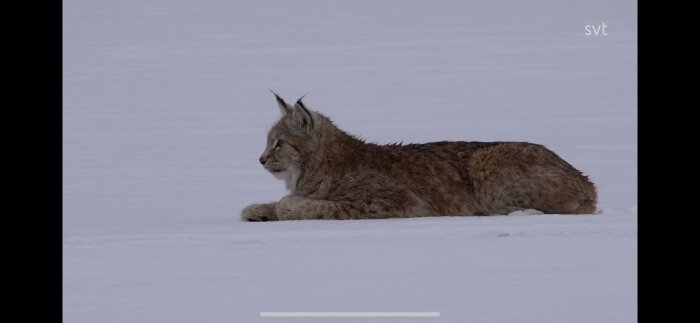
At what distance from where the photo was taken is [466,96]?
21.6m

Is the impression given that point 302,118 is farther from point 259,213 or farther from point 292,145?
point 259,213

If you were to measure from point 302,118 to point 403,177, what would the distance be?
97 cm

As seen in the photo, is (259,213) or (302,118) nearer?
(259,213)

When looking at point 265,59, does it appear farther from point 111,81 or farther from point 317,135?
point 317,135

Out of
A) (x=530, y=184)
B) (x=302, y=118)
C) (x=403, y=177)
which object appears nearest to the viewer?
(x=530, y=184)

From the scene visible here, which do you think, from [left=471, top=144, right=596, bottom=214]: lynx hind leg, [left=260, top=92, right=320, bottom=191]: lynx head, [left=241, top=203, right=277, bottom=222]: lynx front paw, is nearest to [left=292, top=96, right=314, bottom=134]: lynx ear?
[left=260, top=92, right=320, bottom=191]: lynx head

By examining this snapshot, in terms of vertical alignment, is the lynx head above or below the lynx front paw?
above

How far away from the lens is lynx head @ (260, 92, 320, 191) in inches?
485

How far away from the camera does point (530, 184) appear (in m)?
11.8

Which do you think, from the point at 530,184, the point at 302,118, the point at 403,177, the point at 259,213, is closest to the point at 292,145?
the point at 302,118

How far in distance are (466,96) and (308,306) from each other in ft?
43.5

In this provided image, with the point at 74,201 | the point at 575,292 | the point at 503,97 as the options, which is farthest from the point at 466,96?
the point at 575,292

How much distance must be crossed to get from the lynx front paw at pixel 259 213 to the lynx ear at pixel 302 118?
0.80 m

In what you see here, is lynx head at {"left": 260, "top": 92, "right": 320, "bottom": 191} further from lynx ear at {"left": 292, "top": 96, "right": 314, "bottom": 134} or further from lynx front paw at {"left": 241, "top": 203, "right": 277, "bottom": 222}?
lynx front paw at {"left": 241, "top": 203, "right": 277, "bottom": 222}
